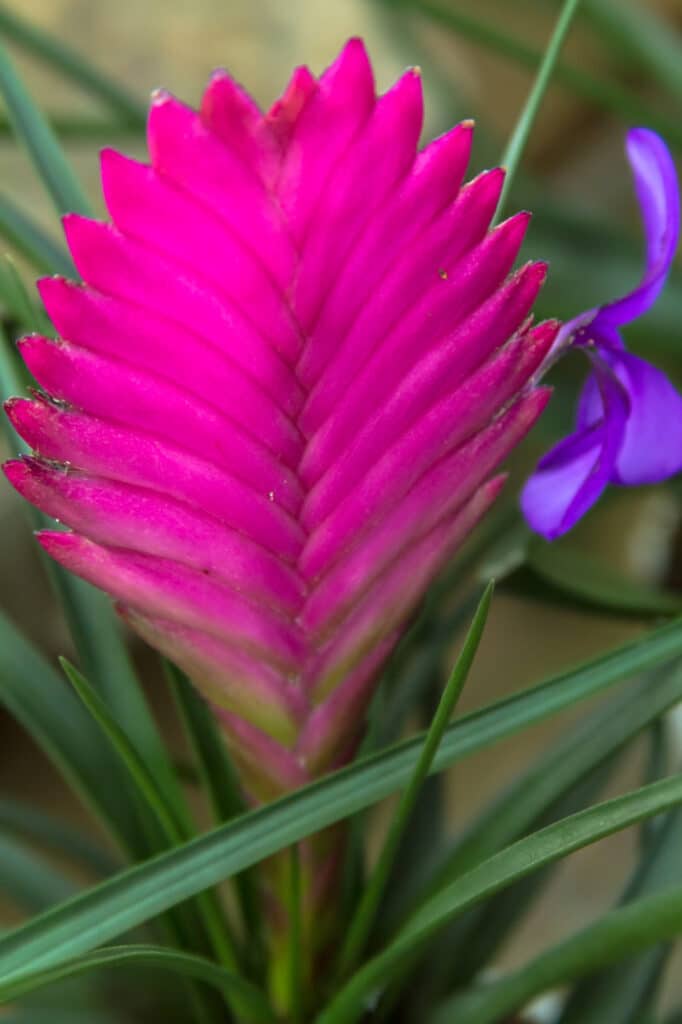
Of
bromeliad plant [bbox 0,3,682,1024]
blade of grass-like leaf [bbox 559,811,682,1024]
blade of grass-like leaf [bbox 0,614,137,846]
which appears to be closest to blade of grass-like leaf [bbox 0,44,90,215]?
bromeliad plant [bbox 0,3,682,1024]

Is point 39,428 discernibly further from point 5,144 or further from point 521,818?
point 5,144

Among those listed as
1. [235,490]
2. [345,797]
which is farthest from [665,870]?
[235,490]

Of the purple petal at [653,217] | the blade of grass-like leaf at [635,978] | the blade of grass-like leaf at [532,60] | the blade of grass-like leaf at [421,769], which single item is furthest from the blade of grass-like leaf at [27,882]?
the blade of grass-like leaf at [532,60]

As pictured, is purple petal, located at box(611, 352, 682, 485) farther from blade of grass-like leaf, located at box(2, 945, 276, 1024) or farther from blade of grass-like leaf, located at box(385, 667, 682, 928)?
blade of grass-like leaf, located at box(2, 945, 276, 1024)

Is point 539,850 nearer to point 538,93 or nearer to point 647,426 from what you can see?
point 647,426

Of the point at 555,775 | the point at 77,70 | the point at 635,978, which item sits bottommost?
the point at 635,978

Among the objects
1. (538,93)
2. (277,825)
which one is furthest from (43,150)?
(277,825)

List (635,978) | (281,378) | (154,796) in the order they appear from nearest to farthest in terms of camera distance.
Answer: (281,378)
(154,796)
(635,978)
